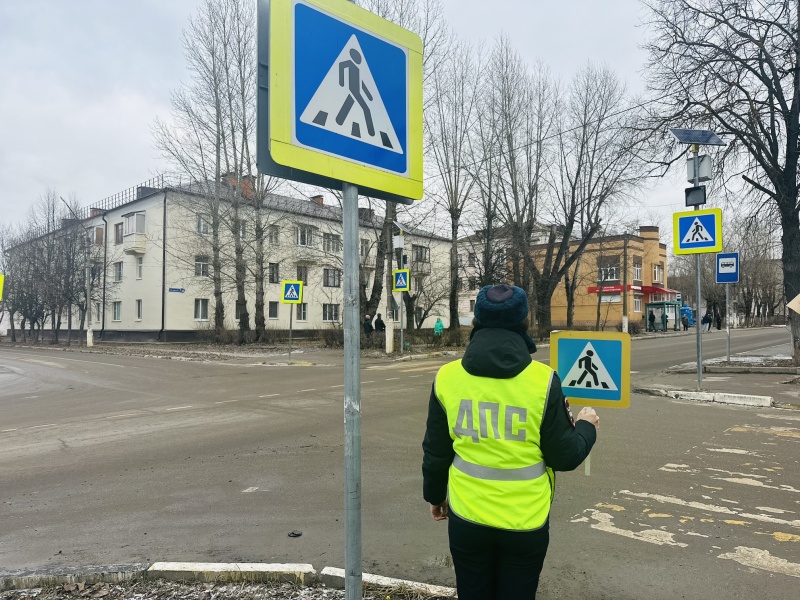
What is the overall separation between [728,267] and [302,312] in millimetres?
33838

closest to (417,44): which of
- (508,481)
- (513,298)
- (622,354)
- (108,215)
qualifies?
(513,298)

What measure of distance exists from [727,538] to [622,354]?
67.7 inches

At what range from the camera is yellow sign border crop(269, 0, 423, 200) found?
6.44 ft

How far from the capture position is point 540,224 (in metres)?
33.9

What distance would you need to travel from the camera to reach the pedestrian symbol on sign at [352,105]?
6.87 ft

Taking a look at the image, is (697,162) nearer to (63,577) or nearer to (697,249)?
(697,249)

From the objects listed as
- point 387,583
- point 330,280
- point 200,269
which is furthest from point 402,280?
point 330,280

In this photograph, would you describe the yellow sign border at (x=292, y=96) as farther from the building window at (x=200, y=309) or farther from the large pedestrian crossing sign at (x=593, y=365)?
the building window at (x=200, y=309)

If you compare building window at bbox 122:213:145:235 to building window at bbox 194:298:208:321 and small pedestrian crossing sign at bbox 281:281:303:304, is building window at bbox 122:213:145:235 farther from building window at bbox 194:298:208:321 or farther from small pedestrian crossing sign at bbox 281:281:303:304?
small pedestrian crossing sign at bbox 281:281:303:304

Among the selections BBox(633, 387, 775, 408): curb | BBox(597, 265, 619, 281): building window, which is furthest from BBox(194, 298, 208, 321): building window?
BBox(633, 387, 775, 408): curb

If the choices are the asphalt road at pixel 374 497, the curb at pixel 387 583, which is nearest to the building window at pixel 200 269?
the asphalt road at pixel 374 497

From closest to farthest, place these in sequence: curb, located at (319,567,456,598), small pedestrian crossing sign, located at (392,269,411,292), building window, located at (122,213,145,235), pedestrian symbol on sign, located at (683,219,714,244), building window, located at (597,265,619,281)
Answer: curb, located at (319,567,456,598) < pedestrian symbol on sign, located at (683,219,714,244) < small pedestrian crossing sign, located at (392,269,411,292) < building window, located at (122,213,145,235) < building window, located at (597,265,619,281)

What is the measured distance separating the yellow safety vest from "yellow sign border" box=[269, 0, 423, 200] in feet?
2.87

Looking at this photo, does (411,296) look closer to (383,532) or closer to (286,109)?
(383,532)
